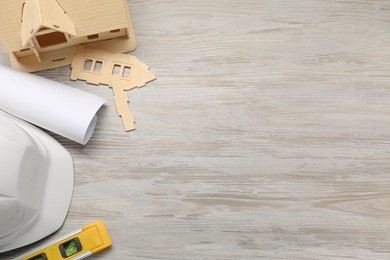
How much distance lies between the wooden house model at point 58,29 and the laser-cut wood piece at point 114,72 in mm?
12

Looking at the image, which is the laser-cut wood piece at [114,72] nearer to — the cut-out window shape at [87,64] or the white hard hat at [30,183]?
the cut-out window shape at [87,64]

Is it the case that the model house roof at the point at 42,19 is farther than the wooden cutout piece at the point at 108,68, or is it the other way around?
the wooden cutout piece at the point at 108,68

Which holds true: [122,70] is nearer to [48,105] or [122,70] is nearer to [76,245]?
[48,105]

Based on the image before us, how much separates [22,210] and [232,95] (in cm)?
36

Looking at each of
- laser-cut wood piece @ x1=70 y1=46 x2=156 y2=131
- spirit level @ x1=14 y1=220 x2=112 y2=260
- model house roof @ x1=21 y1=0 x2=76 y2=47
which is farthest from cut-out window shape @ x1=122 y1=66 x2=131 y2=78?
spirit level @ x1=14 y1=220 x2=112 y2=260

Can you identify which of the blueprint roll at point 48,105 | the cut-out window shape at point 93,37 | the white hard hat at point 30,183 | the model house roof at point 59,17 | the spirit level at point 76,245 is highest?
the model house roof at point 59,17

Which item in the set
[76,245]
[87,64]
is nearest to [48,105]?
[87,64]

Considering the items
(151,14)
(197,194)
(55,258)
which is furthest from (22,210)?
(151,14)

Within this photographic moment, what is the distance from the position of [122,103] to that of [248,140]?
20 centimetres

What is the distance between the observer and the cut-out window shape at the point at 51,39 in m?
0.84

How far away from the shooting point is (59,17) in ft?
2.59

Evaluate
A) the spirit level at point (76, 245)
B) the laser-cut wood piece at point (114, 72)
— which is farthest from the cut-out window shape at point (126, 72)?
the spirit level at point (76, 245)

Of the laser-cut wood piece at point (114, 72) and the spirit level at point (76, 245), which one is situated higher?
the laser-cut wood piece at point (114, 72)

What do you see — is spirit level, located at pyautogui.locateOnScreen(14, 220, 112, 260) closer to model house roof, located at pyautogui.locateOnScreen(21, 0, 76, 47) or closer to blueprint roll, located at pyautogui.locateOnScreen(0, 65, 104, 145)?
blueprint roll, located at pyautogui.locateOnScreen(0, 65, 104, 145)
